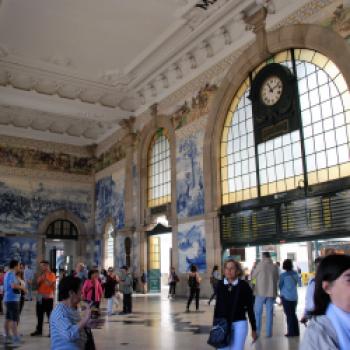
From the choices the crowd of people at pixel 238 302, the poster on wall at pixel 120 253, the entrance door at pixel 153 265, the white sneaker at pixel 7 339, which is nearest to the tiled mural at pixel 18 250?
the poster on wall at pixel 120 253

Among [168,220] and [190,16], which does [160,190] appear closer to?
[168,220]

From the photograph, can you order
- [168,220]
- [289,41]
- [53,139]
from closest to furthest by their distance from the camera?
[289,41], [168,220], [53,139]

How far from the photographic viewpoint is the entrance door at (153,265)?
20922mm

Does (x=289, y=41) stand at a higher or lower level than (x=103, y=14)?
lower

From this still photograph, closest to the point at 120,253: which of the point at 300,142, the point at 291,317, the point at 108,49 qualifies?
the point at 108,49

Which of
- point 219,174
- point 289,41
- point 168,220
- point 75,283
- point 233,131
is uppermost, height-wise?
point 289,41

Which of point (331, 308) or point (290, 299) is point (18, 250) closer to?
point (290, 299)

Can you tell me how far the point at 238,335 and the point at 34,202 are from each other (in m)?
23.1

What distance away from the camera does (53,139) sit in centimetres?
2705

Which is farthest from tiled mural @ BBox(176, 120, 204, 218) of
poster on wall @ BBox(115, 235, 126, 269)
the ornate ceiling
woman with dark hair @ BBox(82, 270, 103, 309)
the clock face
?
woman with dark hair @ BBox(82, 270, 103, 309)

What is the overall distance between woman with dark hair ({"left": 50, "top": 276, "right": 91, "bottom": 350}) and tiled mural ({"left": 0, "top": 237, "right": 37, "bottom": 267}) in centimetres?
2241

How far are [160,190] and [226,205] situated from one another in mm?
5398

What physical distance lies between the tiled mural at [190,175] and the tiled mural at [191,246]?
0.52m

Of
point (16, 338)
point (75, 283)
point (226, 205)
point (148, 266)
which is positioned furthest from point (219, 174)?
point (75, 283)
